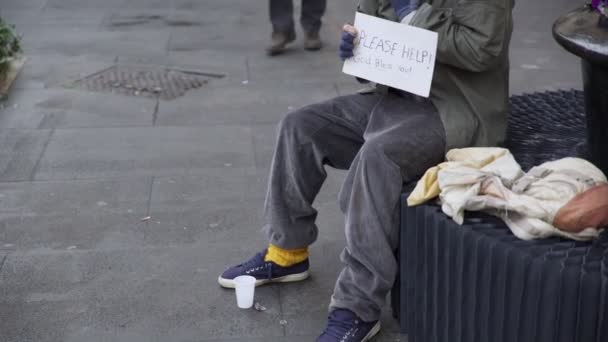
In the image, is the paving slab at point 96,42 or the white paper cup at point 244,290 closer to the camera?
the white paper cup at point 244,290

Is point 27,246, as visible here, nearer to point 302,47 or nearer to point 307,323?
point 307,323

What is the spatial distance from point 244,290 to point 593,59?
1.50m

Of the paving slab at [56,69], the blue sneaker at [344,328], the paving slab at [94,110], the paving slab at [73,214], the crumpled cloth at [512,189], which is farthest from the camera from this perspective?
the paving slab at [56,69]

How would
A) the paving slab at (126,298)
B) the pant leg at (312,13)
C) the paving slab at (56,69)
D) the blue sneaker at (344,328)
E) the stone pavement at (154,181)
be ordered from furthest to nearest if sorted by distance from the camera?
the pant leg at (312,13), the paving slab at (56,69), the stone pavement at (154,181), the paving slab at (126,298), the blue sneaker at (344,328)

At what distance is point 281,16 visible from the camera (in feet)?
23.4

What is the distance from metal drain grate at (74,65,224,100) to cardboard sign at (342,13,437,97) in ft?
10.1

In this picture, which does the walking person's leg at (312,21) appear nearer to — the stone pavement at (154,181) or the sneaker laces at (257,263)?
the stone pavement at (154,181)

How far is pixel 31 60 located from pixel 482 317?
5147mm

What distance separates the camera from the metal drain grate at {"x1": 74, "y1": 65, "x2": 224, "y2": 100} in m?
6.19

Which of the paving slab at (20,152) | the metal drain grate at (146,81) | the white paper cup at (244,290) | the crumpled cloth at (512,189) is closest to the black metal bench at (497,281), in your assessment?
the crumpled cloth at (512,189)

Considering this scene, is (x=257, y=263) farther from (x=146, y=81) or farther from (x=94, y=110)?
(x=146, y=81)

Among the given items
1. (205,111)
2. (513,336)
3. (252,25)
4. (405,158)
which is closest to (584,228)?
(513,336)

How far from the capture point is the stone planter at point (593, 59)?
2.80m

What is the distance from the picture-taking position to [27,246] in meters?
3.97
